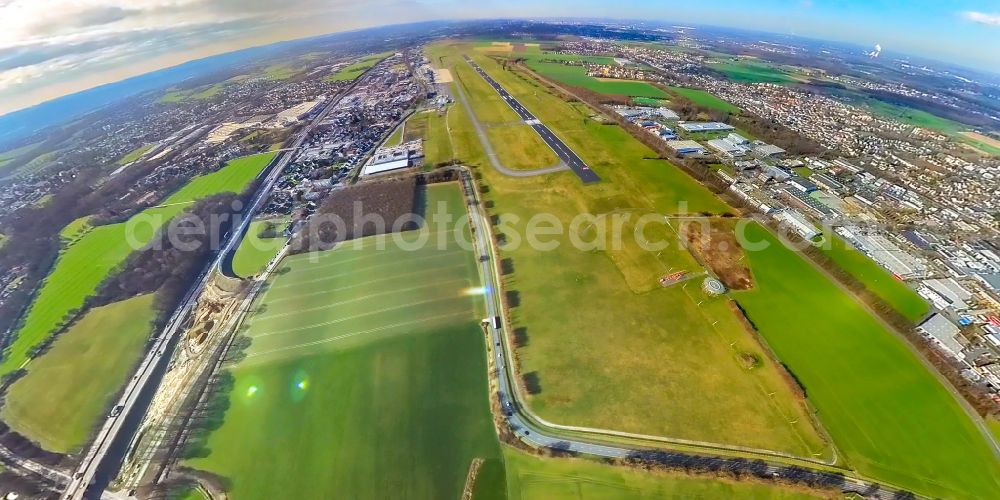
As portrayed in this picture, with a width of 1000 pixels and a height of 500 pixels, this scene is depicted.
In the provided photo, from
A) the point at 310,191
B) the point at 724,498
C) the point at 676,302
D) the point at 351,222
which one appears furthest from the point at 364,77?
the point at 724,498

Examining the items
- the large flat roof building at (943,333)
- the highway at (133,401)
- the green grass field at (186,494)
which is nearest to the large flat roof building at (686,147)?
the large flat roof building at (943,333)

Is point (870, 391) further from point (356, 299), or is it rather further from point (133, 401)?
point (133, 401)

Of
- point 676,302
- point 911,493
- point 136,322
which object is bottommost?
point 911,493

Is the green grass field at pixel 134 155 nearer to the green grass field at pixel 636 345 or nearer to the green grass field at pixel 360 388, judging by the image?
the green grass field at pixel 360 388

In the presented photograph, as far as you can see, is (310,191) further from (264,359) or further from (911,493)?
(911,493)

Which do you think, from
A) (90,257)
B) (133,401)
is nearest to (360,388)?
(133,401)
